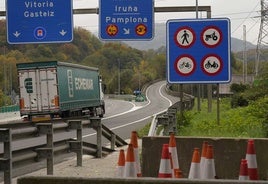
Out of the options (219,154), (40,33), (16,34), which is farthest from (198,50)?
(16,34)

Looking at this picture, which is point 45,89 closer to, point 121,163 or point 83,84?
point 83,84

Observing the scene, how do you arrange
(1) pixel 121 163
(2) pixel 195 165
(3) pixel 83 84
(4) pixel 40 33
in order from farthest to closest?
(3) pixel 83 84 → (4) pixel 40 33 → (1) pixel 121 163 → (2) pixel 195 165

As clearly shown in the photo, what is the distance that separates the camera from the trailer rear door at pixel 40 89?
104 feet

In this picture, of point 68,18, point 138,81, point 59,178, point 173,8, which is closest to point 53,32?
point 68,18

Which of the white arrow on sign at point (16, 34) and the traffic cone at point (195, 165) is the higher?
the white arrow on sign at point (16, 34)

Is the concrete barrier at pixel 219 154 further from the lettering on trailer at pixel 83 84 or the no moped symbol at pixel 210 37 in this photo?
the lettering on trailer at pixel 83 84

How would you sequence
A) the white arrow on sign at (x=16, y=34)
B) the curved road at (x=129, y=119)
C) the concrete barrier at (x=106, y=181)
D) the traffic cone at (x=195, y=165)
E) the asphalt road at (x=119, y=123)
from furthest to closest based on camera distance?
the curved road at (x=129, y=119), the white arrow on sign at (x=16, y=34), the asphalt road at (x=119, y=123), the traffic cone at (x=195, y=165), the concrete barrier at (x=106, y=181)

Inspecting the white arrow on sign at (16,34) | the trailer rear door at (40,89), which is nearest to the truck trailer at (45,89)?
the trailer rear door at (40,89)

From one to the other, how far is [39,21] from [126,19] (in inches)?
113

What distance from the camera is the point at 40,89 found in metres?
31.9

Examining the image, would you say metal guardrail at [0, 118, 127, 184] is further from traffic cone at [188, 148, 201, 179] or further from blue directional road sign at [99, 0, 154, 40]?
blue directional road sign at [99, 0, 154, 40]

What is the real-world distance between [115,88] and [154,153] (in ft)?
472

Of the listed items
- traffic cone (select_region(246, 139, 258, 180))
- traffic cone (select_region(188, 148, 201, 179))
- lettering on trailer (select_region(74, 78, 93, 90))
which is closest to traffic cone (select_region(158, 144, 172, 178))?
traffic cone (select_region(188, 148, 201, 179))

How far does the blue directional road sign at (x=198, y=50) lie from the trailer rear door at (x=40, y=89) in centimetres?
2056
